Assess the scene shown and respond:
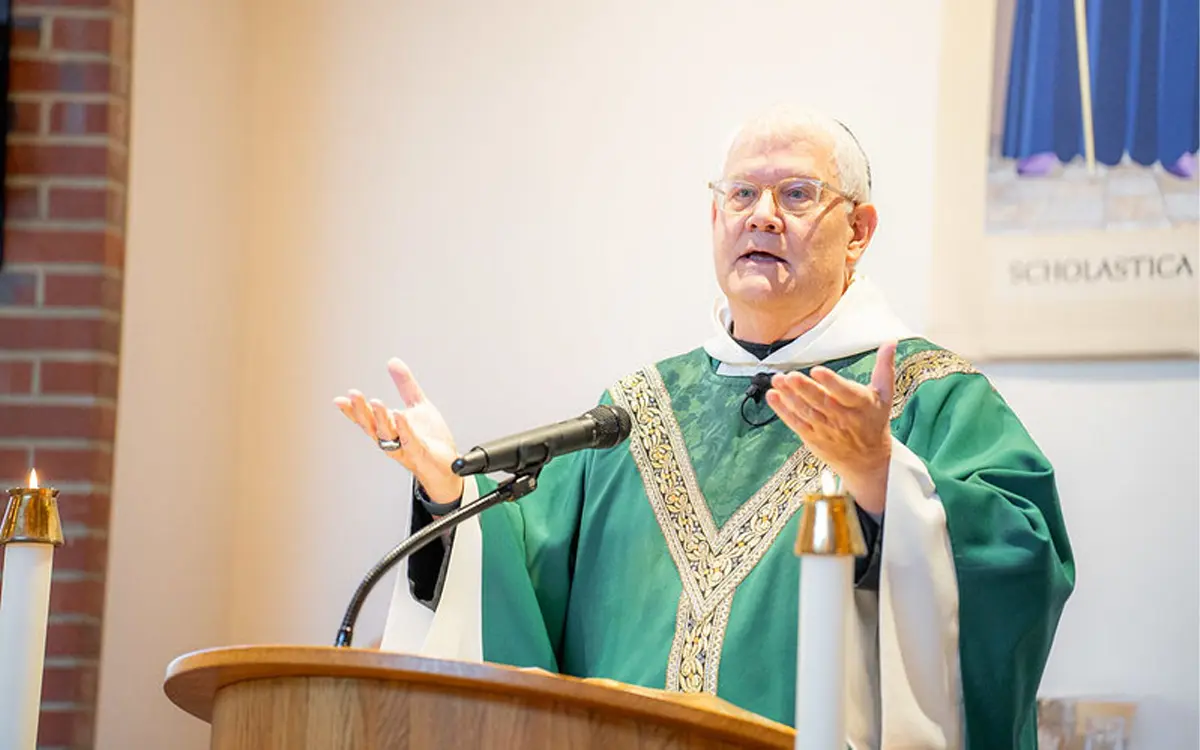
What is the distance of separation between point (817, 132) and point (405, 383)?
954mm

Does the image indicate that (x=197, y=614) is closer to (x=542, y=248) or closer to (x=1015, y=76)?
(x=542, y=248)

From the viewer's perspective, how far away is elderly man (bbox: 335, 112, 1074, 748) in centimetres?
235

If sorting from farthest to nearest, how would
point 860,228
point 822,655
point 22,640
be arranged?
point 860,228, point 22,640, point 822,655

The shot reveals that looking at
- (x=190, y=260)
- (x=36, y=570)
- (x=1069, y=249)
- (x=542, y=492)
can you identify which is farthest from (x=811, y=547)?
(x=190, y=260)

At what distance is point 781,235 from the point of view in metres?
2.94

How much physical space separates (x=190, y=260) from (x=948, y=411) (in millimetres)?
2044

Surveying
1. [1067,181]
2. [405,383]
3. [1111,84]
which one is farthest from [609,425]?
[1111,84]

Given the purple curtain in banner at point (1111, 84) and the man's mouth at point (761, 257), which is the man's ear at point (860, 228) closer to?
the man's mouth at point (761, 257)

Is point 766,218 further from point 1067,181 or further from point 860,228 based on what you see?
point 1067,181

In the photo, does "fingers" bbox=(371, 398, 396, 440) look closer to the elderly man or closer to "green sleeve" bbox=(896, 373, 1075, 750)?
the elderly man

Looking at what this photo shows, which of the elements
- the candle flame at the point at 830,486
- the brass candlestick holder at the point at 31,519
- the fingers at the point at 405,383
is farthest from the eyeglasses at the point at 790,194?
the brass candlestick holder at the point at 31,519

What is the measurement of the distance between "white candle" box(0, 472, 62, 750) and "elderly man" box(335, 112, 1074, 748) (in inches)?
21.0

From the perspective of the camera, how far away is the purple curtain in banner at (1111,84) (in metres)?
3.39

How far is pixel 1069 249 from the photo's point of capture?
344cm
